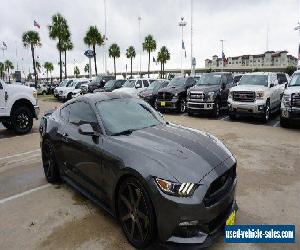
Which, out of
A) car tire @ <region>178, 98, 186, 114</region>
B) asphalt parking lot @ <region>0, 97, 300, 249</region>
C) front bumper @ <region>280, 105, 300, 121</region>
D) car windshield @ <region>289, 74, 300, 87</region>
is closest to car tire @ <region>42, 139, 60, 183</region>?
asphalt parking lot @ <region>0, 97, 300, 249</region>

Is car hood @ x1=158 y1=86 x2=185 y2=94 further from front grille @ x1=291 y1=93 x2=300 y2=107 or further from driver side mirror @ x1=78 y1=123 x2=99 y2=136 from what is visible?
driver side mirror @ x1=78 y1=123 x2=99 y2=136

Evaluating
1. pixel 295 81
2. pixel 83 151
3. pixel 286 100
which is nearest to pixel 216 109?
pixel 295 81

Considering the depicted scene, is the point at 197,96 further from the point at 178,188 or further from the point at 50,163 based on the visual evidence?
the point at 178,188

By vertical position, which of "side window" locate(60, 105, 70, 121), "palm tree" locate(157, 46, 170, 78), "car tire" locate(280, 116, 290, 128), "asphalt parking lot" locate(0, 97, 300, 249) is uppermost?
"palm tree" locate(157, 46, 170, 78)

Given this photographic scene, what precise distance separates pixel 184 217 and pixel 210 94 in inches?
479

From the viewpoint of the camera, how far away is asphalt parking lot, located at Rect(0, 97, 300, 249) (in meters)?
3.95

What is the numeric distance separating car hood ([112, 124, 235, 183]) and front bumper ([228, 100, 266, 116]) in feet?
30.5

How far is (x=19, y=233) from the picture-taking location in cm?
415

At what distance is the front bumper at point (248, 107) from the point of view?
13.0 metres

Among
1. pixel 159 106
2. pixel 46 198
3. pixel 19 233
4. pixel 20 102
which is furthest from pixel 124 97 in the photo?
pixel 159 106

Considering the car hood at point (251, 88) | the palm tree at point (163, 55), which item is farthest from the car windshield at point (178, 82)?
the palm tree at point (163, 55)

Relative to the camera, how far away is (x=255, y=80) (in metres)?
14.3

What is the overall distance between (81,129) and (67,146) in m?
0.94

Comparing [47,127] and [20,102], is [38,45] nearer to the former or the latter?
[20,102]
